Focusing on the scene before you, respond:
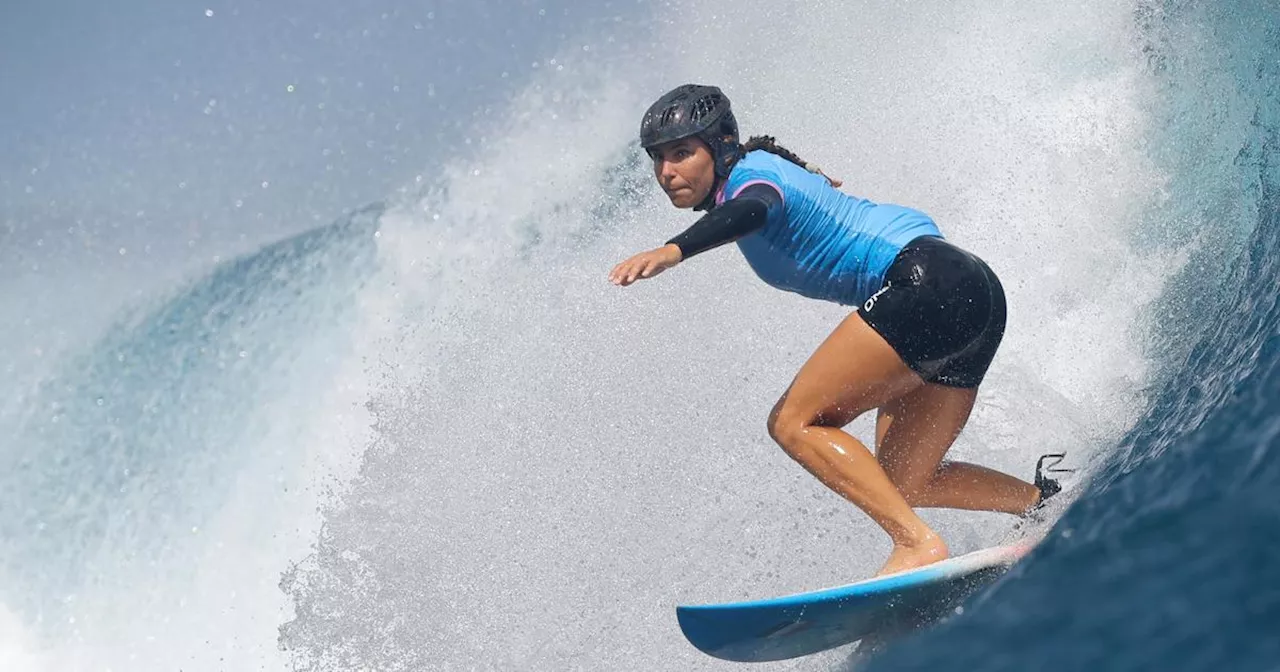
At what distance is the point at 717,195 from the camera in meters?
4.89

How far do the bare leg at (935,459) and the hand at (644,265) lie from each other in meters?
1.38

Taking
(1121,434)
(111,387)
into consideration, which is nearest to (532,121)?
(111,387)

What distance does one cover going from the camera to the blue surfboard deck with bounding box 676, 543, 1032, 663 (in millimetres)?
5008

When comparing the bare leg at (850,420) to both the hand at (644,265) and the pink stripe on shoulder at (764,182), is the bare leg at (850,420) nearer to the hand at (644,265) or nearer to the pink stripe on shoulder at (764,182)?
the pink stripe on shoulder at (764,182)

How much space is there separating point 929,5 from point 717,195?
5.19m

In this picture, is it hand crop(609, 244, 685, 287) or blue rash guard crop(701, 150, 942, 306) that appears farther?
blue rash guard crop(701, 150, 942, 306)

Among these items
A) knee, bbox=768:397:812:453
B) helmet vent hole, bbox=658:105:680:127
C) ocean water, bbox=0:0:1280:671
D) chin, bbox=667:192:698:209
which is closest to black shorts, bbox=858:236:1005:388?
knee, bbox=768:397:812:453

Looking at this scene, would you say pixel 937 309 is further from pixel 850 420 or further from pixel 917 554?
pixel 917 554

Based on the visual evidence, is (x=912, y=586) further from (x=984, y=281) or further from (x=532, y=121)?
(x=532, y=121)

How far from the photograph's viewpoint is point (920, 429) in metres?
5.25

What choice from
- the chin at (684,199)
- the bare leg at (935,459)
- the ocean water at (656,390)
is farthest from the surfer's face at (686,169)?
the ocean water at (656,390)

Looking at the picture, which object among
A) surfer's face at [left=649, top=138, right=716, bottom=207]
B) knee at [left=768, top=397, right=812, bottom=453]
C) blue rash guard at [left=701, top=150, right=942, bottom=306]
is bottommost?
knee at [left=768, top=397, right=812, bottom=453]

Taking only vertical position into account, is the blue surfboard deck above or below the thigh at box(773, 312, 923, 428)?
below

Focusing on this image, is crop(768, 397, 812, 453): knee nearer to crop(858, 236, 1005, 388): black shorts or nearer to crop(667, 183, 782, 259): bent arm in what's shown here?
crop(858, 236, 1005, 388): black shorts
